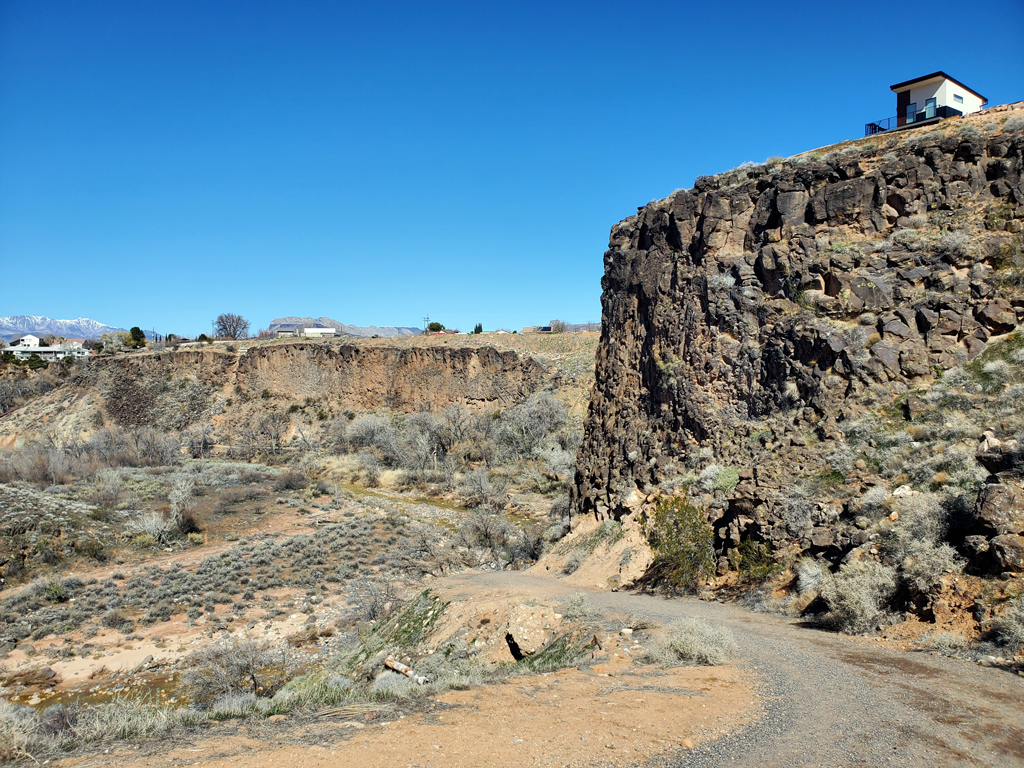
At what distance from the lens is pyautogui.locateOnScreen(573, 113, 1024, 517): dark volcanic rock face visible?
12.5m

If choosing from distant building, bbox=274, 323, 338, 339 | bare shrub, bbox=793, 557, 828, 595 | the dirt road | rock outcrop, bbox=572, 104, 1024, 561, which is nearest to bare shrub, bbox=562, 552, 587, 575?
rock outcrop, bbox=572, 104, 1024, 561

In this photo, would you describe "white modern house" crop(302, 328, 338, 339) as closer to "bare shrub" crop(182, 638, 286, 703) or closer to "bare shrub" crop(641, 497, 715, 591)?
"bare shrub" crop(182, 638, 286, 703)

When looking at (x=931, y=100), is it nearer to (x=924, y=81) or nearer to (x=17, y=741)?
(x=924, y=81)

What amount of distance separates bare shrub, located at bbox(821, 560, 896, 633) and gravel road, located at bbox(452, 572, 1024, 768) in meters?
0.47

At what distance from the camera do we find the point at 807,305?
1393 cm

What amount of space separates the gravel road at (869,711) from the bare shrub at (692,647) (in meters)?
0.24

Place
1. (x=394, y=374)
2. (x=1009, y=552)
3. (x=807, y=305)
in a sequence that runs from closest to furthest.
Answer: (x=1009, y=552) → (x=807, y=305) → (x=394, y=374)

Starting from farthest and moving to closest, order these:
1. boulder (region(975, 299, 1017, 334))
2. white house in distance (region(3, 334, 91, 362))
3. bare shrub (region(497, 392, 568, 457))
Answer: white house in distance (region(3, 334, 91, 362))
bare shrub (region(497, 392, 568, 457))
boulder (region(975, 299, 1017, 334))

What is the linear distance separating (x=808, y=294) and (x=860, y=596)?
7.66 meters

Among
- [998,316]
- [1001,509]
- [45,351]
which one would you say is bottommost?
[1001,509]

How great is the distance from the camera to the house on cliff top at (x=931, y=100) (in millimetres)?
17484

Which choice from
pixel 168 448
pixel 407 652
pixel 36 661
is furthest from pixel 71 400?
pixel 407 652

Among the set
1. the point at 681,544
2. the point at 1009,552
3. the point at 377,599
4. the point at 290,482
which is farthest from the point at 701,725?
the point at 290,482

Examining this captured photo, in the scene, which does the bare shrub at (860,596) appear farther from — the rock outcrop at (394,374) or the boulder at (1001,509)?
the rock outcrop at (394,374)
